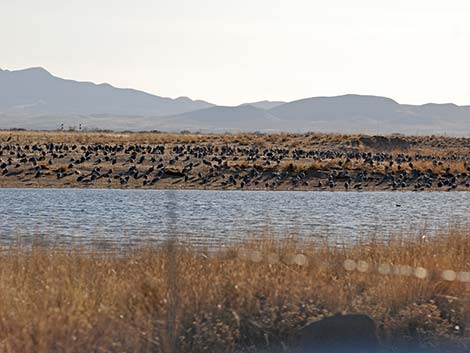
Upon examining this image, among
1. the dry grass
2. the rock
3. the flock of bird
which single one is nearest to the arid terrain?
the flock of bird

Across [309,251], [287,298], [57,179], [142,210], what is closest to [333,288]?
[287,298]

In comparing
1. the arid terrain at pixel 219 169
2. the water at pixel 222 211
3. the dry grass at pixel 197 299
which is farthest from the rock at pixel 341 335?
the arid terrain at pixel 219 169

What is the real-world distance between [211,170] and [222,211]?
12213 mm

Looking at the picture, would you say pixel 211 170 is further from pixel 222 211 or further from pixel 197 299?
pixel 197 299

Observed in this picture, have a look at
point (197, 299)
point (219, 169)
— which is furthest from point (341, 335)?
point (219, 169)

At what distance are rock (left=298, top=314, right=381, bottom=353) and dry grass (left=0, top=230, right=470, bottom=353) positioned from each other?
160 mm

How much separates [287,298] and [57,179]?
29.5 m

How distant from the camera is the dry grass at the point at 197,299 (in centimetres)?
940

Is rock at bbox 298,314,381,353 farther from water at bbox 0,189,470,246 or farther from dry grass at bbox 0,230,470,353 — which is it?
water at bbox 0,189,470,246

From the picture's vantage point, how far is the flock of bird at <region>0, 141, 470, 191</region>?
39.6m

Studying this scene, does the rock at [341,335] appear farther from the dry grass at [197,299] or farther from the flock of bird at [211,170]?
the flock of bird at [211,170]

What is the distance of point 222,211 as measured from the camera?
2928 cm

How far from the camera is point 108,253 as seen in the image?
13188mm

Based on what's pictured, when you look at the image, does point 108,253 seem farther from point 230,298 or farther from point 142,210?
point 142,210
